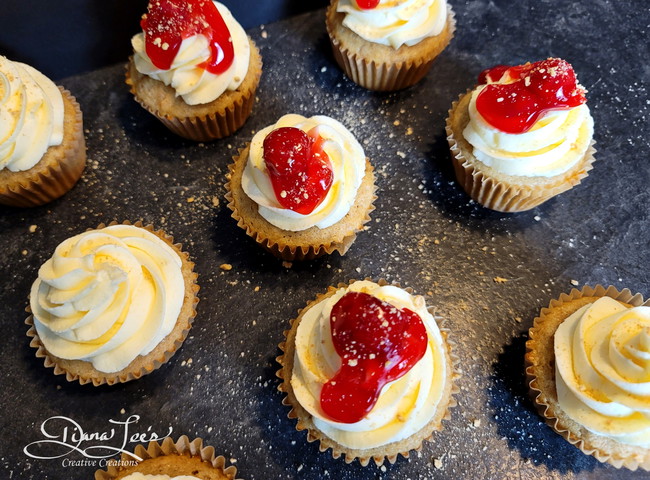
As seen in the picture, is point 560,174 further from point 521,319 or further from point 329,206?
point 329,206

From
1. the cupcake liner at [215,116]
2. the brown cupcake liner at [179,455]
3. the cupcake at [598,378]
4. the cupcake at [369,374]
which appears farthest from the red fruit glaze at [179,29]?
the cupcake at [598,378]

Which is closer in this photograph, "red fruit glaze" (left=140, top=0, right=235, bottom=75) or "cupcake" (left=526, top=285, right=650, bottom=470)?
"cupcake" (left=526, top=285, right=650, bottom=470)

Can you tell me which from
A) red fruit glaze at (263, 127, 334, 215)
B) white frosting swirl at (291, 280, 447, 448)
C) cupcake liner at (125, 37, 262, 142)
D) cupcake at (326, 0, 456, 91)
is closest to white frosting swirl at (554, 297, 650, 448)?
white frosting swirl at (291, 280, 447, 448)

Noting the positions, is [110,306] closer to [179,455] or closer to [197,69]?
[179,455]

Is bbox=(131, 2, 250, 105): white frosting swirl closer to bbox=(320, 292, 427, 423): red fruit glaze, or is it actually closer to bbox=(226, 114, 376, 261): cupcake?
bbox=(226, 114, 376, 261): cupcake

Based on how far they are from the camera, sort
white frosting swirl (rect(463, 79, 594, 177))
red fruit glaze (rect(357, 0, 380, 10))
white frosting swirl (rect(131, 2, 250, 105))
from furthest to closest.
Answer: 1. red fruit glaze (rect(357, 0, 380, 10))
2. white frosting swirl (rect(131, 2, 250, 105))
3. white frosting swirl (rect(463, 79, 594, 177))

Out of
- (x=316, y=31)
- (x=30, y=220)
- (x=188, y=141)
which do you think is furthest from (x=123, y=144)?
(x=316, y=31)
